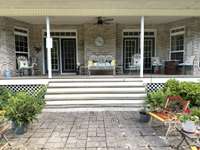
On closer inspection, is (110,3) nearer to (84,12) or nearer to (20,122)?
(84,12)

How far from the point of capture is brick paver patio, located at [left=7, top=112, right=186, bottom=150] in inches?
155

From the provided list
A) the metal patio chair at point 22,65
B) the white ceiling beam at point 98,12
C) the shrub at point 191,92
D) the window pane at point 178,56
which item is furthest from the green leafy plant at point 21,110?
the window pane at point 178,56

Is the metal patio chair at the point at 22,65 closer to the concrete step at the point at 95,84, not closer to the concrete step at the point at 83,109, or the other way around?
the concrete step at the point at 95,84

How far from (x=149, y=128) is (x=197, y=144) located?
1.73 meters

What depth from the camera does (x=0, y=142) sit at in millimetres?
4043

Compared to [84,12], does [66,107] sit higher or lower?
lower

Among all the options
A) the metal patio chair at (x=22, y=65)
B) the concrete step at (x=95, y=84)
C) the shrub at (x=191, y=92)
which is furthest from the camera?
the metal patio chair at (x=22, y=65)

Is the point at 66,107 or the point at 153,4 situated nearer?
the point at 66,107

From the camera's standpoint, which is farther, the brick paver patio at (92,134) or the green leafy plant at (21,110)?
the green leafy plant at (21,110)

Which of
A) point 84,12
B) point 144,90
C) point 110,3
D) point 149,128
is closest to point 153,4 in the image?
point 110,3

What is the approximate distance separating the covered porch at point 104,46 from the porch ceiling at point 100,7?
6.06ft

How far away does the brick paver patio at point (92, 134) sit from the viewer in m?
3.94

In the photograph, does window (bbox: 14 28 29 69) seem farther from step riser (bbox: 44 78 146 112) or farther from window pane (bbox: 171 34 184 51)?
window pane (bbox: 171 34 184 51)

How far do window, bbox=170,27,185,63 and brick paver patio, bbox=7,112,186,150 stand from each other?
5732 millimetres
